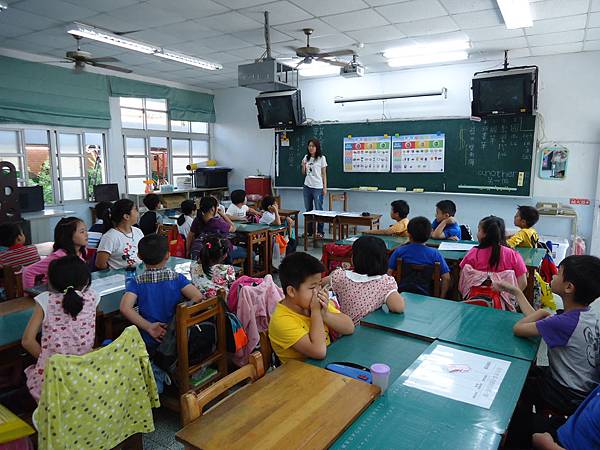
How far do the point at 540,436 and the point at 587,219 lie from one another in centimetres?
573

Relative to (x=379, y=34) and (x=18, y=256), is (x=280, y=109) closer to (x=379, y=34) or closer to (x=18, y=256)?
(x=379, y=34)

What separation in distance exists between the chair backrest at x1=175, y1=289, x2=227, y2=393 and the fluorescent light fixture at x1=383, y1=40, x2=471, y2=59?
482 centimetres

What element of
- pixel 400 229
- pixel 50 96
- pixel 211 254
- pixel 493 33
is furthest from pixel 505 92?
pixel 50 96

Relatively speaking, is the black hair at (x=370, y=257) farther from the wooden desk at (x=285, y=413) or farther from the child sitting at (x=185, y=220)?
the child sitting at (x=185, y=220)

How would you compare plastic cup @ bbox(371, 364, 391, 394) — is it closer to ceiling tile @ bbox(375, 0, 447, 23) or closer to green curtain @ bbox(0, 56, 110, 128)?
ceiling tile @ bbox(375, 0, 447, 23)

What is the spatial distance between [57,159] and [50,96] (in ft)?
3.12

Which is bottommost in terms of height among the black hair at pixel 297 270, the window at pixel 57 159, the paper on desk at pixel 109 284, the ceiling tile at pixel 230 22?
the paper on desk at pixel 109 284

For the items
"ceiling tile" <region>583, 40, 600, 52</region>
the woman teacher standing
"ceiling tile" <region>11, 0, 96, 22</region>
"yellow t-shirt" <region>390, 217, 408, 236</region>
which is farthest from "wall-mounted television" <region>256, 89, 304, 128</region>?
"ceiling tile" <region>583, 40, 600, 52</region>

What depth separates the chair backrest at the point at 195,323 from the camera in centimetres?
208

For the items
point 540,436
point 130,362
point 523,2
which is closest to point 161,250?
point 130,362

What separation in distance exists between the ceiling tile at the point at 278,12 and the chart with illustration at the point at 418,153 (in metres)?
3.09

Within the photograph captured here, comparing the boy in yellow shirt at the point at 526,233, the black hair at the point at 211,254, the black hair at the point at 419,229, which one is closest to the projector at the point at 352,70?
the boy in yellow shirt at the point at 526,233

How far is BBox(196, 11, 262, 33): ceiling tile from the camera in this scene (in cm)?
454

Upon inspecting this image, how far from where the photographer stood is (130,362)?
167cm
